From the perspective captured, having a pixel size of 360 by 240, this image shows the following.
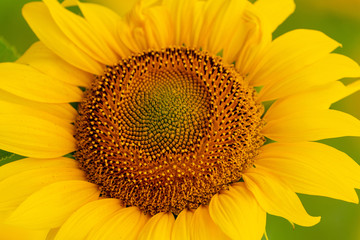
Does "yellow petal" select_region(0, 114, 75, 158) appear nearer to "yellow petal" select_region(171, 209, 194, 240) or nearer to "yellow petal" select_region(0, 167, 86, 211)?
"yellow petal" select_region(0, 167, 86, 211)

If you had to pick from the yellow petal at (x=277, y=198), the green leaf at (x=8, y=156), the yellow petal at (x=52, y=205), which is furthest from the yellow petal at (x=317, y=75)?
the green leaf at (x=8, y=156)

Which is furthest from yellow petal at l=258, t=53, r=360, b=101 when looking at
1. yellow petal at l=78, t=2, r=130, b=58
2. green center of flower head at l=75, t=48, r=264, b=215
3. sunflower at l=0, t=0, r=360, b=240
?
yellow petal at l=78, t=2, r=130, b=58

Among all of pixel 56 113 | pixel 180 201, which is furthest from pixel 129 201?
pixel 56 113

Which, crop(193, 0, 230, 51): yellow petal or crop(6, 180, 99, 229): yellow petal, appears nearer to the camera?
crop(6, 180, 99, 229): yellow petal

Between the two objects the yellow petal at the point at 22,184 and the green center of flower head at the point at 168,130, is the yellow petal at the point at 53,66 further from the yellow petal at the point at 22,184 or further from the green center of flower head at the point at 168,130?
the yellow petal at the point at 22,184

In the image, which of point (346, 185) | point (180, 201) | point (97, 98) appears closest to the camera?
point (346, 185)

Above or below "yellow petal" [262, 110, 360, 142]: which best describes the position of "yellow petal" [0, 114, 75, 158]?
below

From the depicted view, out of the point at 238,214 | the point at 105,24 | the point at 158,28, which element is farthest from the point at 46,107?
the point at 238,214

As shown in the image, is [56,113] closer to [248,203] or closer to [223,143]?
[223,143]
